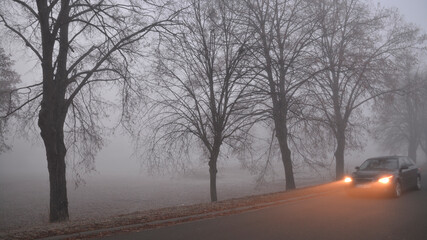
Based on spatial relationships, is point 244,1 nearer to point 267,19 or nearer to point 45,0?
point 267,19

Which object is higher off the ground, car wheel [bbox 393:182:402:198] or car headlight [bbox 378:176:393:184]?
car headlight [bbox 378:176:393:184]

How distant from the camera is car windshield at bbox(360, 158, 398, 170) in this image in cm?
1299

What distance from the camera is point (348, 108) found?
71.3 feet

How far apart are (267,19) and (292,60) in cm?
234

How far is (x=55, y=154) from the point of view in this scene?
11805 millimetres

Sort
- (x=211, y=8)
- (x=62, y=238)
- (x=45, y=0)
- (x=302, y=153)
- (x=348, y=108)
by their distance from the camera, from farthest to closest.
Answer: (x=348, y=108), (x=302, y=153), (x=211, y=8), (x=45, y=0), (x=62, y=238)

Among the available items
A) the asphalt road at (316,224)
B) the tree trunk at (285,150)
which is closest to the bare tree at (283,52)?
the tree trunk at (285,150)

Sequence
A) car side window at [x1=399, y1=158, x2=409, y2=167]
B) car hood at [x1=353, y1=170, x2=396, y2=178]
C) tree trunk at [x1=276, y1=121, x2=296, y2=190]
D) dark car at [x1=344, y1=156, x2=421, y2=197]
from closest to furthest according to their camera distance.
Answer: dark car at [x1=344, y1=156, x2=421, y2=197]
car hood at [x1=353, y1=170, x2=396, y2=178]
car side window at [x1=399, y1=158, x2=409, y2=167]
tree trunk at [x1=276, y1=121, x2=296, y2=190]

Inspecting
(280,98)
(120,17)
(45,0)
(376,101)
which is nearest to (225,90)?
(280,98)

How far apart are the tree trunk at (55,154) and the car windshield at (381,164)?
11.0 metres

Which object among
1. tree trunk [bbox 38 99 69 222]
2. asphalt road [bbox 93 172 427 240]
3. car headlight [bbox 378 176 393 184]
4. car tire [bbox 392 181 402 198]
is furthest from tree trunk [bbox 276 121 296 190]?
tree trunk [bbox 38 99 69 222]

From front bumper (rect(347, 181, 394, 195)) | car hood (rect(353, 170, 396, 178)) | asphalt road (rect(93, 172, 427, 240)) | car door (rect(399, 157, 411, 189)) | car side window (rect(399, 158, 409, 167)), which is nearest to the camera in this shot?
asphalt road (rect(93, 172, 427, 240))

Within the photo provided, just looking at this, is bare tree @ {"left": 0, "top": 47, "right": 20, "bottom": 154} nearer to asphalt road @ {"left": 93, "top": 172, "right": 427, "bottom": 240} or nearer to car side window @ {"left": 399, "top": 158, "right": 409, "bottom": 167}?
asphalt road @ {"left": 93, "top": 172, "right": 427, "bottom": 240}

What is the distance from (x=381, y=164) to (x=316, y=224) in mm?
6874
